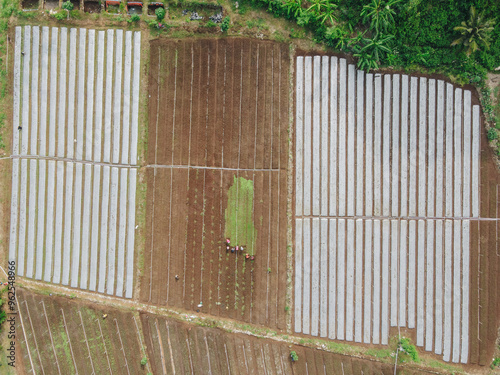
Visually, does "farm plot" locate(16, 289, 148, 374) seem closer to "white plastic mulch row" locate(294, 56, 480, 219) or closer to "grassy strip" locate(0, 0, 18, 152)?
"grassy strip" locate(0, 0, 18, 152)

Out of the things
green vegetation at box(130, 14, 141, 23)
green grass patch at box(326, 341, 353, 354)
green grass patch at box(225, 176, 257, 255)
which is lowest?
green grass patch at box(326, 341, 353, 354)

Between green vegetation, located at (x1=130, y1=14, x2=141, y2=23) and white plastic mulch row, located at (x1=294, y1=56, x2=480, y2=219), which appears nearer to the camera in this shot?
green vegetation, located at (x1=130, y1=14, x2=141, y2=23)

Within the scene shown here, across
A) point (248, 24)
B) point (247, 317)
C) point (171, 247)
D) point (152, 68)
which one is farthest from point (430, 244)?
point (152, 68)

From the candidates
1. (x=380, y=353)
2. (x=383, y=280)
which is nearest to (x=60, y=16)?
(x=383, y=280)

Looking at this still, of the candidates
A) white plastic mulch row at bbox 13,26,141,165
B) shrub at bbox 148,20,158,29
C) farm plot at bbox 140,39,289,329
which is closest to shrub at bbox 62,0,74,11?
white plastic mulch row at bbox 13,26,141,165

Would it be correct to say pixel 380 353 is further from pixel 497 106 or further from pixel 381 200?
pixel 497 106

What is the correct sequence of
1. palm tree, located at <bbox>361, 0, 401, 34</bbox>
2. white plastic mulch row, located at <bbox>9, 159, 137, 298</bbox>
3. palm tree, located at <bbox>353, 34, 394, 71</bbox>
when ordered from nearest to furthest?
palm tree, located at <bbox>361, 0, 401, 34</bbox> → palm tree, located at <bbox>353, 34, 394, 71</bbox> → white plastic mulch row, located at <bbox>9, 159, 137, 298</bbox>

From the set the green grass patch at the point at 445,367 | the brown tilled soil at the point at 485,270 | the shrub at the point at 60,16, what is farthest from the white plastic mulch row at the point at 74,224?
the brown tilled soil at the point at 485,270
